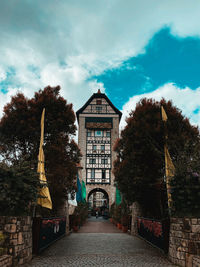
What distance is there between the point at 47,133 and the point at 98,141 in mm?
24860

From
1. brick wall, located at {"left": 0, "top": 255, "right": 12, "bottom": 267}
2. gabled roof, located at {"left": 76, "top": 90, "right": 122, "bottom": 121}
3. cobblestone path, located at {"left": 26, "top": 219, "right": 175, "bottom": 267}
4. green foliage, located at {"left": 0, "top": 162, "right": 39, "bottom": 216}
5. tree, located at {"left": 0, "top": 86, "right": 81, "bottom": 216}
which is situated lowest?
cobblestone path, located at {"left": 26, "top": 219, "right": 175, "bottom": 267}

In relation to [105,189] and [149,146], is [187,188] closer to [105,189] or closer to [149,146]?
[149,146]

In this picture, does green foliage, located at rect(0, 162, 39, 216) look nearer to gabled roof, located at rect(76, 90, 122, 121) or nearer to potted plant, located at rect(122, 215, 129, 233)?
potted plant, located at rect(122, 215, 129, 233)

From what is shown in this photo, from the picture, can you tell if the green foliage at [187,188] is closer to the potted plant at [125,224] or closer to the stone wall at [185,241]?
the stone wall at [185,241]

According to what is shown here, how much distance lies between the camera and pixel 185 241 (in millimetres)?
5949

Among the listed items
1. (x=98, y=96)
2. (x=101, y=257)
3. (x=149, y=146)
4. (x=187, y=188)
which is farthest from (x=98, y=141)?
(x=187, y=188)

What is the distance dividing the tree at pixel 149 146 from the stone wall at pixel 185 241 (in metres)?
3.68

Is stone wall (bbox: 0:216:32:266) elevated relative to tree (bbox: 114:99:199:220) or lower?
lower

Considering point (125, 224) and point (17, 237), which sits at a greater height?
point (17, 237)

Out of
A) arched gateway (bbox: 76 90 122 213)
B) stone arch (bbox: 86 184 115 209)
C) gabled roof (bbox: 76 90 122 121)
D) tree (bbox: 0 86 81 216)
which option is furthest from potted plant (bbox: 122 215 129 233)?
gabled roof (bbox: 76 90 122 121)

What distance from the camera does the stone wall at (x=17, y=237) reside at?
5.73 metres

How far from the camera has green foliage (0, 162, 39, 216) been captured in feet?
20.1

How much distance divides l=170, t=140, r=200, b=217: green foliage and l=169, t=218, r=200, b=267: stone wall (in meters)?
0.29

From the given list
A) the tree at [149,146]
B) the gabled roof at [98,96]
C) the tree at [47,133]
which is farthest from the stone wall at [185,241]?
the gabled roof at [98,96]
